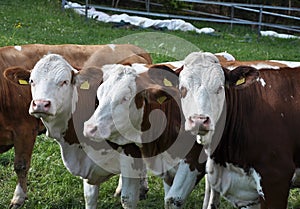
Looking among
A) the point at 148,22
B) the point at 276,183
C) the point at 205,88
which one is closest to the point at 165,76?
the point at 205,88

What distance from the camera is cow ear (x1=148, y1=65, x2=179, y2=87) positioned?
4.39m

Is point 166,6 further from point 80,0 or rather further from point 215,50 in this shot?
point 215,50

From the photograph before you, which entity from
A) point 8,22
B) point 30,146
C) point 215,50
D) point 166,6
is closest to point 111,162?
point 30,146

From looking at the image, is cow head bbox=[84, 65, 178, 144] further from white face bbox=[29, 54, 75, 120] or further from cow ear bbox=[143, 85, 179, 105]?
white face bbox=[29, 54, 75, 120]

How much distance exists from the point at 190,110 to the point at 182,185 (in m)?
0.96

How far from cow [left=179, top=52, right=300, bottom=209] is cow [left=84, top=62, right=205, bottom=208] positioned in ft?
0.80

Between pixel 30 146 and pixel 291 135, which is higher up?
pixel 291 135

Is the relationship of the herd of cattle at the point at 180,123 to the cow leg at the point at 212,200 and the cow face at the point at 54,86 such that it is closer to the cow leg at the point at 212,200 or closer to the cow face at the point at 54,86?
the cow face at the point at 54,86

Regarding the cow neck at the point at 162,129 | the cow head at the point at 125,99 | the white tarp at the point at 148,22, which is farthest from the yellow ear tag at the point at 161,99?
the white tarp at the point at 148,22

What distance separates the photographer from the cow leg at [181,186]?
4684 mm

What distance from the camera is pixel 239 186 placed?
14.8 ft

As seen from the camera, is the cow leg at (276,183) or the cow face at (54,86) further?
the cow face at (54,86)

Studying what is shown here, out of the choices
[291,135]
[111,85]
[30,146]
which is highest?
[111,85]

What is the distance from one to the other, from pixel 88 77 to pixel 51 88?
381 millimetres
